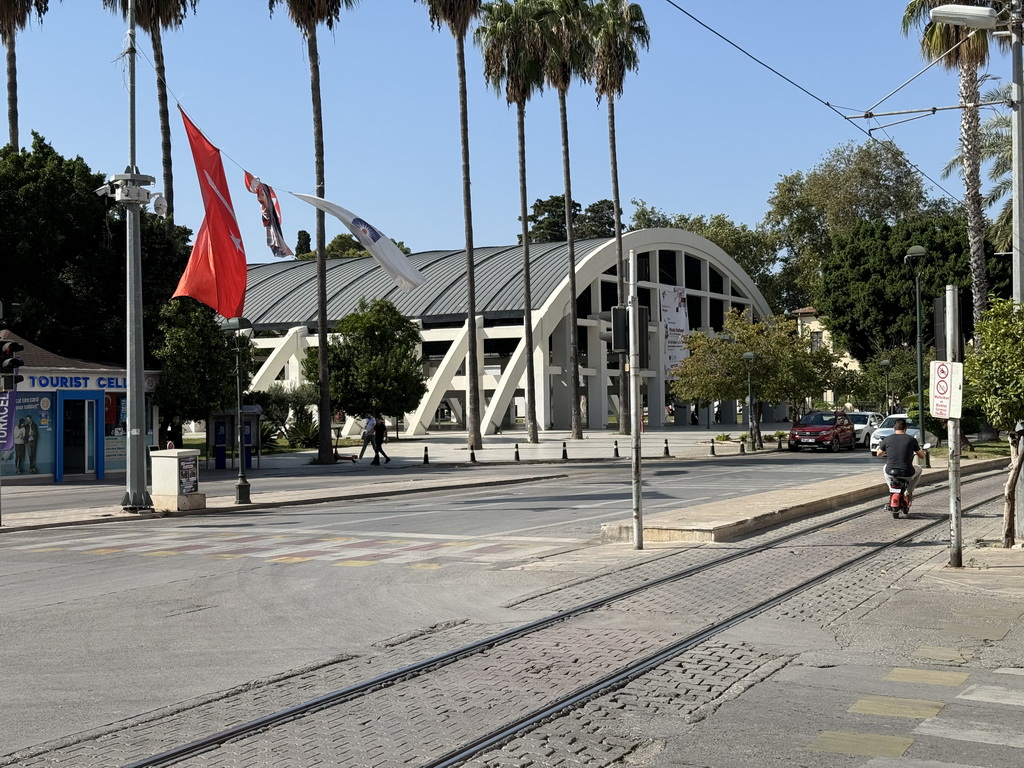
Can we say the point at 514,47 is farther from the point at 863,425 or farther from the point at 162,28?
the point at 863,425

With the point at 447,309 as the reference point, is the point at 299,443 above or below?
below

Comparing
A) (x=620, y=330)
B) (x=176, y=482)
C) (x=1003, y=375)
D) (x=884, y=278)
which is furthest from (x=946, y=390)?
(x=884, y=278)

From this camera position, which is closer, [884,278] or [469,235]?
[469,235]

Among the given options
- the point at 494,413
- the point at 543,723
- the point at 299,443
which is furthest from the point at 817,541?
the point at 494,413

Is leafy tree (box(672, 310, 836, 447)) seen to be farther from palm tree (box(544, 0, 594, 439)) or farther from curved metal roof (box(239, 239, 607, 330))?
curved metal roof (box(239, 239, 607, 330))

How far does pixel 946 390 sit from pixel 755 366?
124ft

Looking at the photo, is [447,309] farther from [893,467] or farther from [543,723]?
[543,723]

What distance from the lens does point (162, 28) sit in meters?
41.8

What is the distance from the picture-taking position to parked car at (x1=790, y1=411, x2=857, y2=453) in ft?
158

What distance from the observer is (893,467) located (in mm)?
18547

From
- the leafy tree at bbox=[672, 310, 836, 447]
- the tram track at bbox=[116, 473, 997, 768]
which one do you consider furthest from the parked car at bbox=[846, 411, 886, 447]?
the tram track at bbox=[116, 473, 997, 768]

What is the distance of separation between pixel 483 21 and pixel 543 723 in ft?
148

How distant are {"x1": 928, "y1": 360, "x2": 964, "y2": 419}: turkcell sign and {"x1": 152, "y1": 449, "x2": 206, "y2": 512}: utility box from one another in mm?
15035

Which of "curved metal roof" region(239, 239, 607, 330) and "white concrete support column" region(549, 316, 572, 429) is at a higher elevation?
"curved metal roof" region(239, 239, 607, 330)
